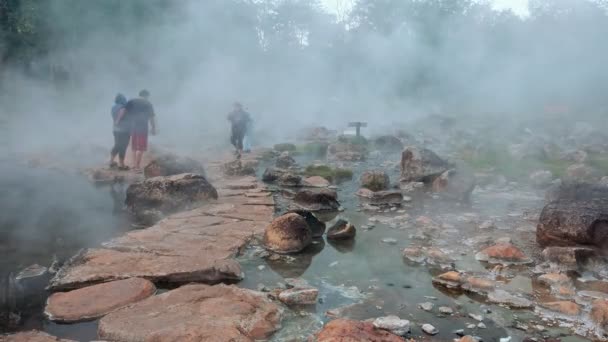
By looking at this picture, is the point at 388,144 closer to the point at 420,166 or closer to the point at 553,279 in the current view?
the point at 420,166

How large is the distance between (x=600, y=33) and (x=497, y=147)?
27.1 feet

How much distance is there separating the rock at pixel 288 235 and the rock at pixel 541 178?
378 centimetres

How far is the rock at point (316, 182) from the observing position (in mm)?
6102

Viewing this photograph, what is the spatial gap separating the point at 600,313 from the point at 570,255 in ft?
2.82

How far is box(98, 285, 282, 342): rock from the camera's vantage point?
221 centimetres

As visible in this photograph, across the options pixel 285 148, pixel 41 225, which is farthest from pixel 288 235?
pixel 285 148

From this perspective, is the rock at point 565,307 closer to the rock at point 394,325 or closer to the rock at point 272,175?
the rock at point 394,325

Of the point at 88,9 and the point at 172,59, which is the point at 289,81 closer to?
the point at 172,59

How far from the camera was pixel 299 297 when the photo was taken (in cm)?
265

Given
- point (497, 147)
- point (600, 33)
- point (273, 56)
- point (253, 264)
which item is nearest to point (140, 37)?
point (273, 56)

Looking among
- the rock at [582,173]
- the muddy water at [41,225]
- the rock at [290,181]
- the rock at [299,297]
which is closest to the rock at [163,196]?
the muddy water at [41,225]

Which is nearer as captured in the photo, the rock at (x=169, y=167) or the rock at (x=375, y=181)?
the rock at (x=375, y=181)

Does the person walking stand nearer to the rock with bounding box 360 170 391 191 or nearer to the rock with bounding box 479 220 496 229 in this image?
the rock with bounding box 360 170 391 191

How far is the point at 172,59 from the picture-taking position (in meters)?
14.2
